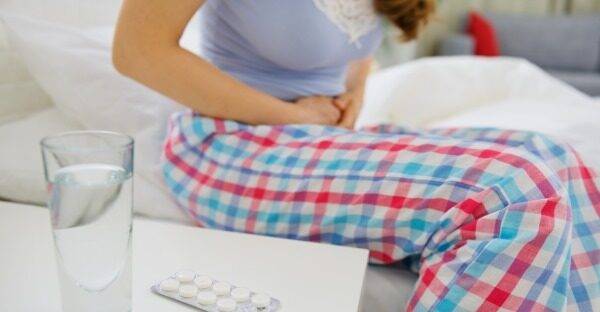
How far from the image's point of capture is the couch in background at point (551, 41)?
332 centimetres

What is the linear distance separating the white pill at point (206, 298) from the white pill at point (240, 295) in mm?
17

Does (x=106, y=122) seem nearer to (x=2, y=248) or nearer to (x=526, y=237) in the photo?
(x=2, y=248)

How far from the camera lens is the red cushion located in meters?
3.35

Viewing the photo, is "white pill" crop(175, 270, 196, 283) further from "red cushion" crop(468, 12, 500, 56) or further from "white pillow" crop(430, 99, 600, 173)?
"red cushion" crop(468, 12, 500, 56)

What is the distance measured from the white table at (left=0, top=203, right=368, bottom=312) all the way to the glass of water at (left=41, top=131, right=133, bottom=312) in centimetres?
4

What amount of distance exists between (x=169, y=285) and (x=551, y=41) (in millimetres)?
3269

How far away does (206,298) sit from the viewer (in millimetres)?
551

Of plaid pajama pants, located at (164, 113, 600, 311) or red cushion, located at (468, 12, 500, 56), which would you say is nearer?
plaid pajama pants, located at (164, 113, 600, 311)

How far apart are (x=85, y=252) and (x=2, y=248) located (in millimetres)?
210

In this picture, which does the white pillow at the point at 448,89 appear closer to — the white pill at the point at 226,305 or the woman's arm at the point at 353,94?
the woman's arm at the point at 353,94

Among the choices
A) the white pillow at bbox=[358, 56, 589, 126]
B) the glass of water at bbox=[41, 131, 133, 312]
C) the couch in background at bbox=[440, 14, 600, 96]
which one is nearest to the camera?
the glass of water at bbox=[41, 131, 133, 312]

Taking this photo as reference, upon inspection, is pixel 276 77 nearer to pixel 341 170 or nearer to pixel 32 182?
pixel 341 170

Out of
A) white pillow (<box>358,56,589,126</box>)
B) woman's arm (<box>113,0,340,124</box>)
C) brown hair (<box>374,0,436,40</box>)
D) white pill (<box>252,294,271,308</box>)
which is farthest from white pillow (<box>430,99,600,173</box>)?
white pill (<box>252,294,271,308</box>)

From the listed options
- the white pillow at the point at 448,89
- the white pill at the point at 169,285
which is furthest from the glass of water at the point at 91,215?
the white pillow at the point at 448,89
